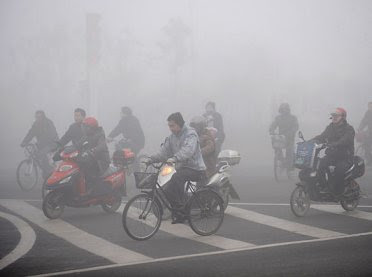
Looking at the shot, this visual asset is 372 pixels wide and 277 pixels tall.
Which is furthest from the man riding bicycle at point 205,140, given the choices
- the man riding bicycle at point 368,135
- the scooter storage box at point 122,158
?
the man riding bicycle at point 368,135

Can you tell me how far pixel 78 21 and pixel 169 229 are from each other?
62.5 m

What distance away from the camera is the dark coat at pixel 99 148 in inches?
461

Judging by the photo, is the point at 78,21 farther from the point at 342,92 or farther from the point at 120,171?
the point at 120,171

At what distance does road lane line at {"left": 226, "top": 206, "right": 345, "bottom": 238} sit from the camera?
9.42 m

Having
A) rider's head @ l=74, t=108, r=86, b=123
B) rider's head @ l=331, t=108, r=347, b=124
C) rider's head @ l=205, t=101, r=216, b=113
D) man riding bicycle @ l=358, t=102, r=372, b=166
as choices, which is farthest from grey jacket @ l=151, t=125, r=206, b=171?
man riding bicycle @ l=358, t=102, r=372, b=166

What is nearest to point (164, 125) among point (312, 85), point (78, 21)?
point (312, 85)

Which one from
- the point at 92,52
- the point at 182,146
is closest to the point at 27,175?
the point at 182,146

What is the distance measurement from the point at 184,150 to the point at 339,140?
3.17m

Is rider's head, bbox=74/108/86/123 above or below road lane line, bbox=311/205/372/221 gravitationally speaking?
above

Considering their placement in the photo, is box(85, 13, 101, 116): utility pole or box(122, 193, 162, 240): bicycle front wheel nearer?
box(122, 193, 162, 240): bicycle front wheel

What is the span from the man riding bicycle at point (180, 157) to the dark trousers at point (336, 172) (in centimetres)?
246

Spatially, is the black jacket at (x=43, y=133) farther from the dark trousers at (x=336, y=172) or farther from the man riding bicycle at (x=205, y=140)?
the dark trousers at (x=336, y=172)

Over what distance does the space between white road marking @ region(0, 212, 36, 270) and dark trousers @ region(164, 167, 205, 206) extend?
2006 millimetres

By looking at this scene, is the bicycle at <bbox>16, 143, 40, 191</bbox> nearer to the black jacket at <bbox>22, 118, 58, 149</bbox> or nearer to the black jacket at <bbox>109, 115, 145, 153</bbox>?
the black jacket at <bbox>22, 118, 58, 149</bbox>
